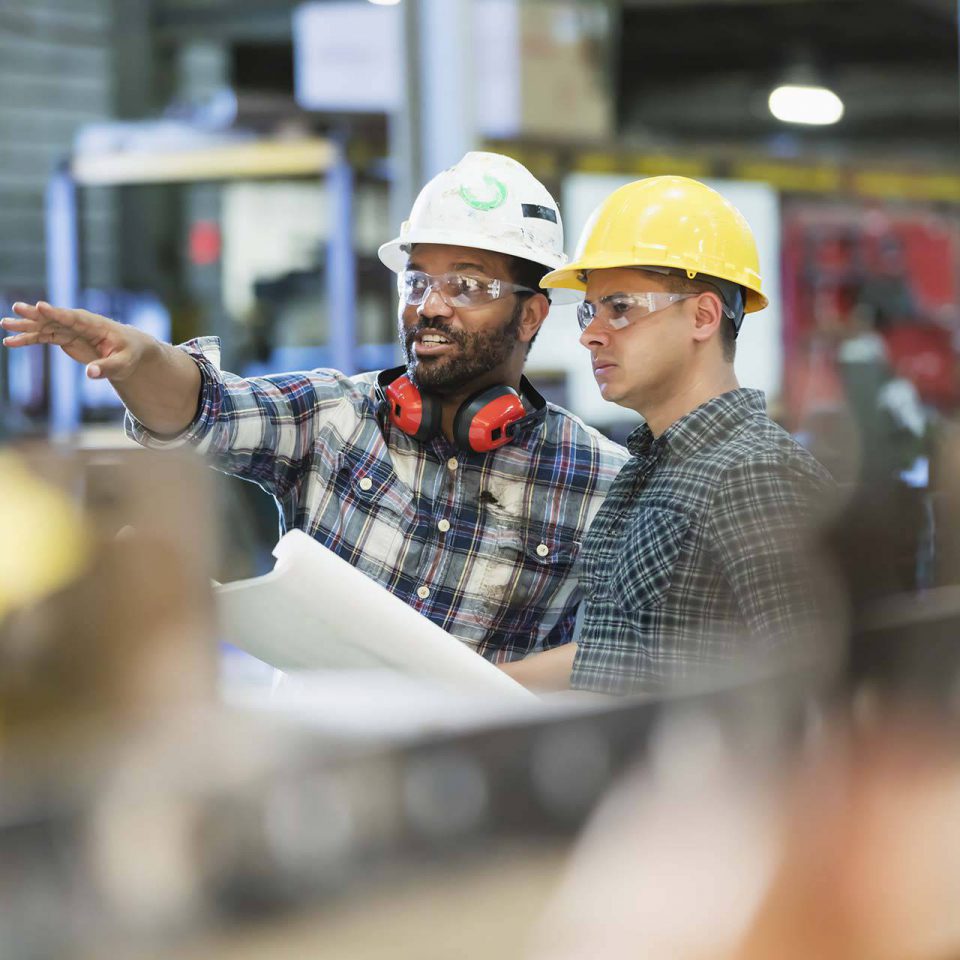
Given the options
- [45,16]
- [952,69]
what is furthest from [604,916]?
[952,69]

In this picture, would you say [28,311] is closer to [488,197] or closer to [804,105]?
[488,197]

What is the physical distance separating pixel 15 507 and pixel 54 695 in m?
0.06

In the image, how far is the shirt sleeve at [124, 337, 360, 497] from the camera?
7.55 feet

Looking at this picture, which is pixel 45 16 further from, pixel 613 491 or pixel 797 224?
pixel 613 491

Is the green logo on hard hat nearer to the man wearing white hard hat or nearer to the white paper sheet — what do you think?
the man wearing white hard hat

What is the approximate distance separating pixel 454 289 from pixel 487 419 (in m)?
0.24

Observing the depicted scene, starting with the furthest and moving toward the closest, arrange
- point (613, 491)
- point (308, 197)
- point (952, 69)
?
1. point (952, 69)
2. point (308, 197)
3. point (613, 491)

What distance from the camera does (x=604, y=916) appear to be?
49 centimetres

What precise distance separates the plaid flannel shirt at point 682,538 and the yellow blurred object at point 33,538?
1.19m

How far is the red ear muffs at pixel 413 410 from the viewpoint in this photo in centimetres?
239

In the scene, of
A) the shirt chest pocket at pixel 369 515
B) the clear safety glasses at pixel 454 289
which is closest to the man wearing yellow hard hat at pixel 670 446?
the clear safety glasses at pixel 454 289

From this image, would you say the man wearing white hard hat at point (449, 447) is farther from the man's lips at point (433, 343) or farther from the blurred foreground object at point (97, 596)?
the blurred foreground object at point (97, 596)

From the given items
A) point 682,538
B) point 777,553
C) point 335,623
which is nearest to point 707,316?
point 682,538

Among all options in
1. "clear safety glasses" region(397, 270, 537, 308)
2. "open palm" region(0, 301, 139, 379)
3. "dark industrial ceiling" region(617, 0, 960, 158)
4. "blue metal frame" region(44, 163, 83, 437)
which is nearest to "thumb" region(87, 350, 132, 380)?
"open palm" region(0, 301, 139, 379)
